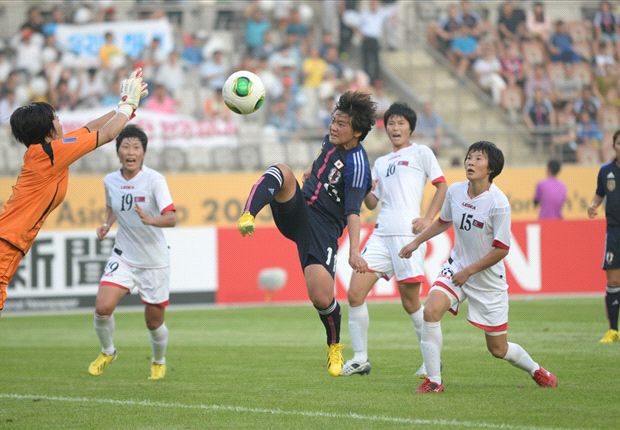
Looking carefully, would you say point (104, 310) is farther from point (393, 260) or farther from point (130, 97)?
point (130, 97)

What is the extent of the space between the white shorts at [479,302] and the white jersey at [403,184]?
6.57ft

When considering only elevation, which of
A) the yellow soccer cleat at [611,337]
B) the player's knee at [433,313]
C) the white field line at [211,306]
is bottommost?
the white field line at [211,306]

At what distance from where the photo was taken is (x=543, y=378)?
9.42 meters

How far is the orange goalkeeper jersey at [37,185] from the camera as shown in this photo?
813 cm

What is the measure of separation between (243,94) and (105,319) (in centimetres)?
286

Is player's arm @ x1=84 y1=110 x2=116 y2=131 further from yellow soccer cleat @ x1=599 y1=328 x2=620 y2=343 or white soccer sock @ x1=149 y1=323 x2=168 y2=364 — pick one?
yellow soccer cleat @ x1=599 y1=328 x2=620 y2=343

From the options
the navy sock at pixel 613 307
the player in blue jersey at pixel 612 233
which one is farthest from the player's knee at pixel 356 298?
the navy sock at pixel 613 307

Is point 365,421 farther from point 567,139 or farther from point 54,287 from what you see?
point 567,139

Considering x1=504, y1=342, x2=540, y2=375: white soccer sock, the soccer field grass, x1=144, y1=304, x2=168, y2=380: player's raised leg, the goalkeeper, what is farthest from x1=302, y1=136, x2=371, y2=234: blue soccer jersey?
the goalkeeper

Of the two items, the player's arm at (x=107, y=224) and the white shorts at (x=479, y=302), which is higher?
the player's arm at (x=107, y=224)

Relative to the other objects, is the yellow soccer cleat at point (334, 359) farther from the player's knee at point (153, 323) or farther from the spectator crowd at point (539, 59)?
the spectator crowd at point (539, 59)

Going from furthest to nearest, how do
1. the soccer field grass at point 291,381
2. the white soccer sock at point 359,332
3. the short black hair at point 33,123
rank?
the white soccer sock at point 359,332
the short black hair at point 33,123
the soccer field grass at point 291,381

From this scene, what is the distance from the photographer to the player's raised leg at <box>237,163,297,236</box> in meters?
9.12

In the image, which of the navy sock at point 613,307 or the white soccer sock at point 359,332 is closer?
the white soccer sock at point 359,332
